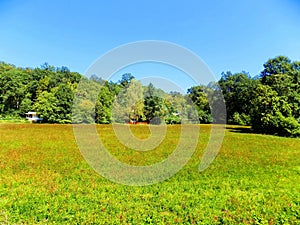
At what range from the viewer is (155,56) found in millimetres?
10805

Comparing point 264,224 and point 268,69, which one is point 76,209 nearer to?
point 264,224

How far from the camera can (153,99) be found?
1903 inches

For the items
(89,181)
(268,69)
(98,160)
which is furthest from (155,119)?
(89,181)

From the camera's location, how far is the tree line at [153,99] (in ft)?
97.6

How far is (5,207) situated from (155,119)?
4518cm

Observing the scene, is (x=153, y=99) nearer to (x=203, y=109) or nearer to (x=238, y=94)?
(x=203, y=109)

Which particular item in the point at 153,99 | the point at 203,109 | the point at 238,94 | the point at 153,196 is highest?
the point at 238,94

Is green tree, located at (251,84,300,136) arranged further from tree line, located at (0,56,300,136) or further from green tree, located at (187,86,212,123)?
green tree, located at (187,86,212,123)

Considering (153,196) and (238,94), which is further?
(238,94)

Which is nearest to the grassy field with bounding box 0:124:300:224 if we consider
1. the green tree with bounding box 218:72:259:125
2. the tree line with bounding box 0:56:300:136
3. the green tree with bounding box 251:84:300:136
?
the tree line with bounding box 0:56:300:136

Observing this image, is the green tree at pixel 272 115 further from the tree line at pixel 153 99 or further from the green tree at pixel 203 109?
the green tree at pixel 203 109

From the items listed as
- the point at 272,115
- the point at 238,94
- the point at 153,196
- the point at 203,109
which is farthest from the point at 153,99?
the point at 153,196

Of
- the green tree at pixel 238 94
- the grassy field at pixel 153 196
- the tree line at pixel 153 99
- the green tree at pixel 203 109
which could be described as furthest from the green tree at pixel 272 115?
the green tree at pixel 203 109

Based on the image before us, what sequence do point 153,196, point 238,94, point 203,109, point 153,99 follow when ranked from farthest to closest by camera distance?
point 238,94
point 203,109
point 153,99
point 153,196
